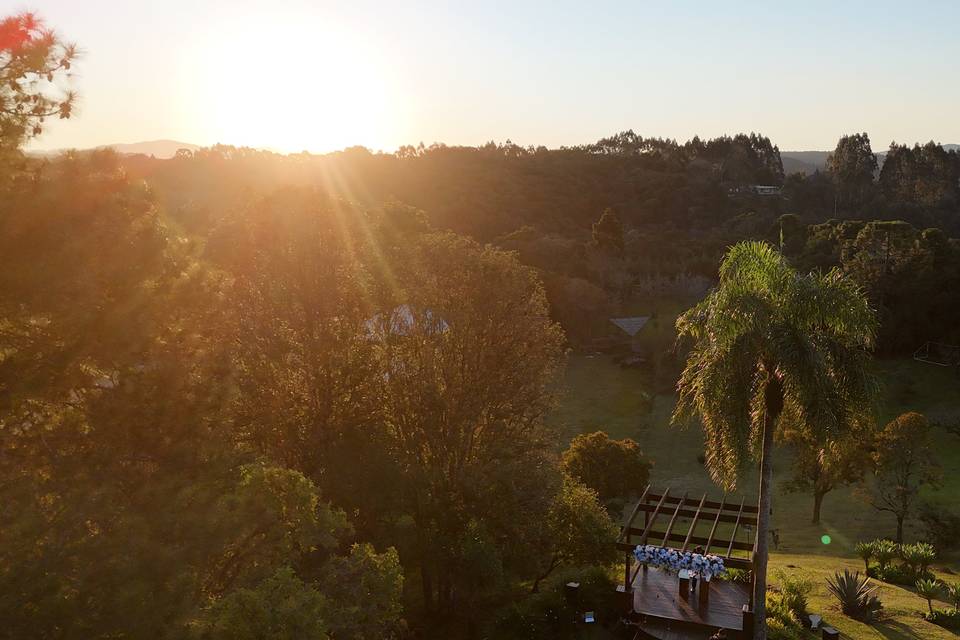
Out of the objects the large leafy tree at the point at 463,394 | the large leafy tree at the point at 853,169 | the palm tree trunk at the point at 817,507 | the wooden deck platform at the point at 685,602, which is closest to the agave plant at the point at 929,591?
the wooden deck platform at the point at 685,602

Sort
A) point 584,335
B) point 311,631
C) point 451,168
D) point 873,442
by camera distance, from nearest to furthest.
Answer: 1. point 311,631
2. point 873,442
3. point 584,335
4. point 451,168

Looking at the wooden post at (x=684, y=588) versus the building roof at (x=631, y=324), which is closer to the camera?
the wooden post at (x=684, y=588)

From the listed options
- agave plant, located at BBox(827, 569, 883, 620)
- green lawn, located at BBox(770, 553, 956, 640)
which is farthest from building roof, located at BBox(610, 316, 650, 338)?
agave plant, located at BBox(827, 569, 883, 620)

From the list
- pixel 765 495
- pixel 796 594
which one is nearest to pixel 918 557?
pixel 796 594

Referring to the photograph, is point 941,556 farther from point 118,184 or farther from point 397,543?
point 118,184

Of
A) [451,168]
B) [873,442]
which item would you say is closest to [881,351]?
[873,442]

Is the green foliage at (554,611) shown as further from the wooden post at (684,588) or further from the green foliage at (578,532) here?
the wooden post at (684,588)
